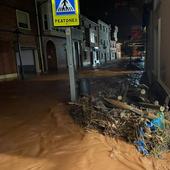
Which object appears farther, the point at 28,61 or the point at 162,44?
the point at 28,61

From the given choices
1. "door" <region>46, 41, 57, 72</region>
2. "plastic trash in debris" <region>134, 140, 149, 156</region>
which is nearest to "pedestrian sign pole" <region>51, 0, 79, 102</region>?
"plastic trash in debris" <region>134, 140, 149, 156</region>

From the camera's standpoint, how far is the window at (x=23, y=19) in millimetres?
16839

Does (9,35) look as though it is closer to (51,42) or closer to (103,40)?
(51,42)

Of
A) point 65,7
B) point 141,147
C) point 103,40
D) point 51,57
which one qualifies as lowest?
point 141,147

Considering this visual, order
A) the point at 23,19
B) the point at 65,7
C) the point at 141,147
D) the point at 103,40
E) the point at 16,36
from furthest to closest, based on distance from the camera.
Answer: the point at 103,40, the point at 23,19, the point at 16,36, the point at 65,7, the point at 141,147

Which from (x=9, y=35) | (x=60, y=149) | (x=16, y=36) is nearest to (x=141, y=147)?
(x=60, y=149)

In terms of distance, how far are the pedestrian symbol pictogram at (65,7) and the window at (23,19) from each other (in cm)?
1164

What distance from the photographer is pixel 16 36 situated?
634 inches

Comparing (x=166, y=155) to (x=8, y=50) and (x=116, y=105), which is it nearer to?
(x=116, y=105)

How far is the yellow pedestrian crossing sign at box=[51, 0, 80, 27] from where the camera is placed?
616cm

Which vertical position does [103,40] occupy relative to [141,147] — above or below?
above

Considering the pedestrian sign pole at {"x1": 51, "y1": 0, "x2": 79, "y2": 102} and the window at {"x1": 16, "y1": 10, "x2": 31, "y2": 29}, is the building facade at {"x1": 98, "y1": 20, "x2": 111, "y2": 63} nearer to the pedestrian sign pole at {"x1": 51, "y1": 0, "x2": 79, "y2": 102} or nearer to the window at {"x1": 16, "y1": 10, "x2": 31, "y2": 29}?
the window at {"x1": 16, "y1": 10, "x2": 31, "y2": 29}

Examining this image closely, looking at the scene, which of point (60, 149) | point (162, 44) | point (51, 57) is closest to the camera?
point (60, 149)

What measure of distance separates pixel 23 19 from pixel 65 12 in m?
12.6
